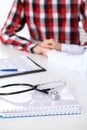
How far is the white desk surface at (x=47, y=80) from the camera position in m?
0.70

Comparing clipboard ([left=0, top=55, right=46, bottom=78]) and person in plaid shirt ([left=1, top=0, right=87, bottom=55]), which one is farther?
person in plaid shirt ([left=1, top=0, right=87, bottom=55])

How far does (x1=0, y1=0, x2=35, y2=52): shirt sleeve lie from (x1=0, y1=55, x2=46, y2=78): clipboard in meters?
0.22

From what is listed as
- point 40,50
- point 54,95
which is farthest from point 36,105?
point 40,50

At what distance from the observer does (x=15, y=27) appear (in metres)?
1.61

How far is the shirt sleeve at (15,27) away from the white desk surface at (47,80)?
73 millimetres

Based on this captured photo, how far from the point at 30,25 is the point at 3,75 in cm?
67

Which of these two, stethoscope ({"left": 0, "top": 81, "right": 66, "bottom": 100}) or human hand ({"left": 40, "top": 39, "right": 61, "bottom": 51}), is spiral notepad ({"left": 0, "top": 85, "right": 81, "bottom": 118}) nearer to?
stethoscope ({"left": 0, "top": 81, "right": 66, "bottom": 100})

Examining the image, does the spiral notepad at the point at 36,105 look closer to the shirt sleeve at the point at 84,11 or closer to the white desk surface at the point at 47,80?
the white desk surface at the point at 47,80

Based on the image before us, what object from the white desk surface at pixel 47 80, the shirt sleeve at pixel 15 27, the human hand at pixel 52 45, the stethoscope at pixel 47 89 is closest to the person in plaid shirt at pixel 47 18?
the shirt sleeve at pixel 15 27

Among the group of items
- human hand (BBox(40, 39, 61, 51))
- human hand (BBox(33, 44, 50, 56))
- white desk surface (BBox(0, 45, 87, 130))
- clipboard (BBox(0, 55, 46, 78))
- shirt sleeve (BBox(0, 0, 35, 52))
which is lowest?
white desk surface (BBox(0, 45, 87, 130))

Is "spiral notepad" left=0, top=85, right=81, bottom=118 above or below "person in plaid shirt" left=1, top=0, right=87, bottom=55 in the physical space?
below

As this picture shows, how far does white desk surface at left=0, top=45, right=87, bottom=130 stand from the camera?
0.70m

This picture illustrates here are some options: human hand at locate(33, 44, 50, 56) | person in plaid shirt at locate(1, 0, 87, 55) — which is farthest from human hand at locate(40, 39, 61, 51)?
person in plaid shirt at locate(1, 0, 87, 55)

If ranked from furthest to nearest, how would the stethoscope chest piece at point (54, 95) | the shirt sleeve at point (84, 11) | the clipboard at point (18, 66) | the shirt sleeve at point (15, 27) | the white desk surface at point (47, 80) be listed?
the shirt sleeve at point (84, 11), the shirt sleeve at point (15, 27), the clipboard at point (18, 66), the stethoscope chest piece at point (54, 95), the white desk surface at point (47, 80)
